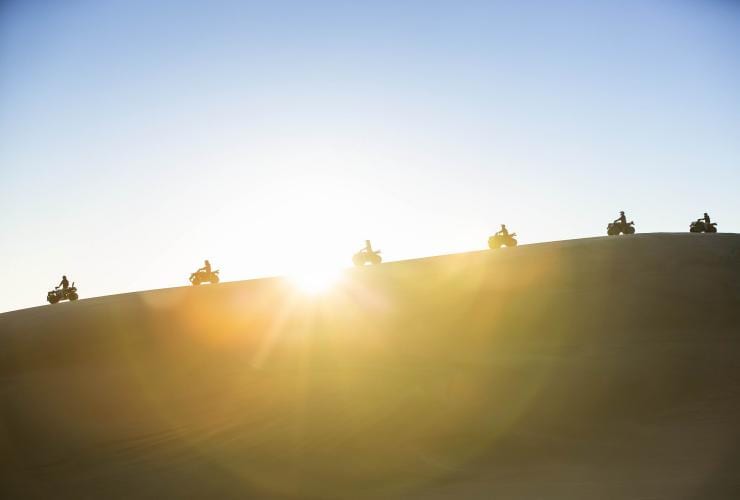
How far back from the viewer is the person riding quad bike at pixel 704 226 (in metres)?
24.6

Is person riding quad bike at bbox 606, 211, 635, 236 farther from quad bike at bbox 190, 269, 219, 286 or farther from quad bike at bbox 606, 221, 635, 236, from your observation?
quad bike at bbox 190, 269, 219, 286

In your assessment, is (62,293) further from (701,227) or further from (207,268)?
(701,227)

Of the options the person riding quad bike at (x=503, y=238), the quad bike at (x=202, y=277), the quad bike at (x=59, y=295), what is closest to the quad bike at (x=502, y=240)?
the person riding quad bike at (x=503, y=238)

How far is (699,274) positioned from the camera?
54.2ft

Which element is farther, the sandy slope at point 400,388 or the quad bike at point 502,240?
the quad bike at point 502,240

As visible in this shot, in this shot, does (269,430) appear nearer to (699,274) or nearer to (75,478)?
(75,478)

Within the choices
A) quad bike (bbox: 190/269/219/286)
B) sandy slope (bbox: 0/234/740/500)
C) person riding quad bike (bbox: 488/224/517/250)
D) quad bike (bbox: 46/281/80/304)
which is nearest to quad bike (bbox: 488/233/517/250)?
person riding quad bike (bbox: 488/224/517/250)

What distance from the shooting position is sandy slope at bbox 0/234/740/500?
744 centimetres

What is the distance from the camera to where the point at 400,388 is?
1064 cm

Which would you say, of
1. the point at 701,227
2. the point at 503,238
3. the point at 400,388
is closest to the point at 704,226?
the point at 701,227

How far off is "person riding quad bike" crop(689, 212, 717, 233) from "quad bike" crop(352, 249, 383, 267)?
13070mm

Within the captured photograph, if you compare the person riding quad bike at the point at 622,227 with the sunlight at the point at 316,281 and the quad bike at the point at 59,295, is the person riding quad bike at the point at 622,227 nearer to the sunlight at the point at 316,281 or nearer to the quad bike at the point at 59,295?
the sunlight at the point at 316,281

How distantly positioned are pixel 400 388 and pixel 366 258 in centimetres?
1318

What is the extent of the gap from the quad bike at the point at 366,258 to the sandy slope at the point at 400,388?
530 centimetres
